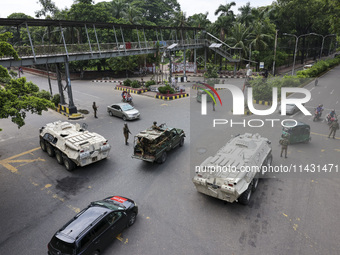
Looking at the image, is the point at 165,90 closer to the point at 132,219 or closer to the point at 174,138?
the point at 174,138

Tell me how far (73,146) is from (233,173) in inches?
296

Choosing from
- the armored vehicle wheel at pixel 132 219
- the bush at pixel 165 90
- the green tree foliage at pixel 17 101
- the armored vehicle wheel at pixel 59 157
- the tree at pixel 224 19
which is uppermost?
the tree at pixel 224 19

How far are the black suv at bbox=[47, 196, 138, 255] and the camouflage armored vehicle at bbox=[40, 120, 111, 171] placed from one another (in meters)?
3.97

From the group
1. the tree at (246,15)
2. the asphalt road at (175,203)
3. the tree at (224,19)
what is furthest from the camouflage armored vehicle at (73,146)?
the tree at (246,15)

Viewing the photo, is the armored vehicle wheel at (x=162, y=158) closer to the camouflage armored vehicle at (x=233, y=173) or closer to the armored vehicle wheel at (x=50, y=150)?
the camouflage armored vehicle at (x=233, y=173)

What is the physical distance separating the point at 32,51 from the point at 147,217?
646 inches

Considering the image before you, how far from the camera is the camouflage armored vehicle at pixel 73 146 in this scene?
11594mm

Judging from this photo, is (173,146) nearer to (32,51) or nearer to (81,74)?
(32,51)

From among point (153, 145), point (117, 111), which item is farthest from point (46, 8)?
point (153, 145)

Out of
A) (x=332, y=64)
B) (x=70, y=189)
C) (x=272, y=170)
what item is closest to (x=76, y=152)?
(x=70, y=189)

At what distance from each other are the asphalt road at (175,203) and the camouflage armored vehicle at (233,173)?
0.74 metres

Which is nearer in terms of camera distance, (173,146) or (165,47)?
(173,146)

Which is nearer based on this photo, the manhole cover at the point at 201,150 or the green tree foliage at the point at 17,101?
the green tree foliage at the point at 17,101

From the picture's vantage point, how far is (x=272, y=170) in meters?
11.7
